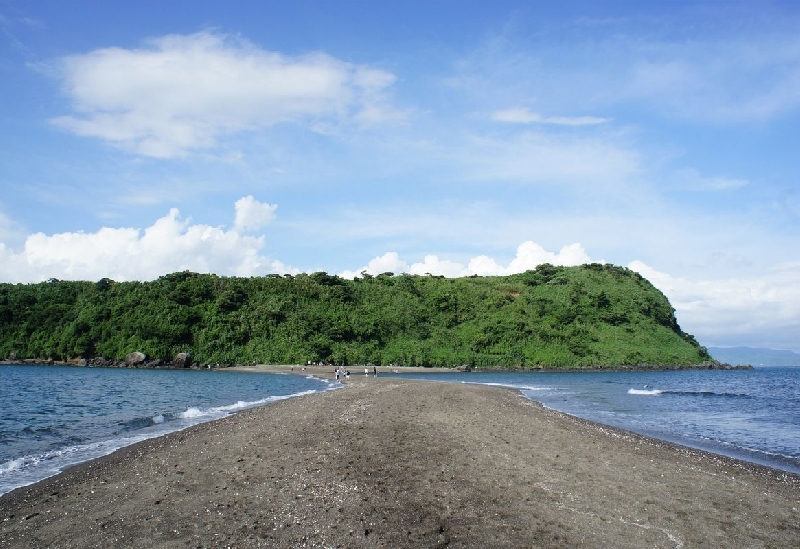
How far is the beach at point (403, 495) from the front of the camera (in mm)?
9953

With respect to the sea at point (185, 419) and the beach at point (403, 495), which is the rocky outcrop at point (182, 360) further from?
the beach at point (403, 495)

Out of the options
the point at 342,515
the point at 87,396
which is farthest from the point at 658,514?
the point at 87,396

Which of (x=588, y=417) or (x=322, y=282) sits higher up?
(x=322, y=282)

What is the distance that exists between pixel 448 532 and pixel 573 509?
3.34 meters

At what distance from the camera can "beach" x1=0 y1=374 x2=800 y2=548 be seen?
32.7ft

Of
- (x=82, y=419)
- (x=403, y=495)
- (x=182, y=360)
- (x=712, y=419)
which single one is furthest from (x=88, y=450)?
(x=182, y=360)

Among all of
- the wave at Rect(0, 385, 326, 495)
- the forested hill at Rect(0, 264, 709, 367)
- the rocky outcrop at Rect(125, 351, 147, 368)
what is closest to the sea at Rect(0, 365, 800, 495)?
the wave at Rect(0, 385, 326, 495)

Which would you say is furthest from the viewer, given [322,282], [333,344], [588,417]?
[322,282]

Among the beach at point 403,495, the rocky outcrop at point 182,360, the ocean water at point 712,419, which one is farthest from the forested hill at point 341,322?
the beach at point 403,495

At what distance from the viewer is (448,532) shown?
1002cm

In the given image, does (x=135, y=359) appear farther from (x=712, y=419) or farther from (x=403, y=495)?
(x=403, y=495)

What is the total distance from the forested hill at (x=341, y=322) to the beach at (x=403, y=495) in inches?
3268

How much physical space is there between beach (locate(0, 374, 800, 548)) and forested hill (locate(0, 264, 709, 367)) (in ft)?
272

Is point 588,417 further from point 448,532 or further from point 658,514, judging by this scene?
point 448,532
